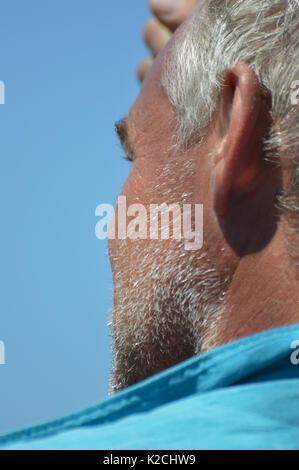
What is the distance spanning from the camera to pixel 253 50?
1.67 meters

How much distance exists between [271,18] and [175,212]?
0.47 m

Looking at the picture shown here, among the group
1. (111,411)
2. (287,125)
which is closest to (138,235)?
(287,125)

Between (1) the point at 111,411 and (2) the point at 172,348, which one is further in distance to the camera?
(2) the point at 172,348

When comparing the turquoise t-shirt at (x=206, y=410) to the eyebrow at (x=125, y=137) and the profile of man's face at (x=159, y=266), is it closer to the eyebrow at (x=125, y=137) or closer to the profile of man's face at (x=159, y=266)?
the profile of man's face at (x=159, y=266)

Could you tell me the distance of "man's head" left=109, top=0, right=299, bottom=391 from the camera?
1.61 metres

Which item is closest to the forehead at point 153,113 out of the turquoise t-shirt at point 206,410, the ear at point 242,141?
the ear at point 242,141

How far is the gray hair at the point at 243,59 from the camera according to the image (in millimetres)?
1632

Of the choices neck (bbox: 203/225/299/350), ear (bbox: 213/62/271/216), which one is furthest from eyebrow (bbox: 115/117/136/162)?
neck (bbox: 203/225/299/350)

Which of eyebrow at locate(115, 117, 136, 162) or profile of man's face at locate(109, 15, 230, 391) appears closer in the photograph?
profile of man's face at locate(109, 15, 230, 391)

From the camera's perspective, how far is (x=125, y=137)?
2127mm

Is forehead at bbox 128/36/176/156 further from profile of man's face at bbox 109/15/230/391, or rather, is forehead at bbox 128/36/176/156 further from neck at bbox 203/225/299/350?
neck at bbox 203/225/299/350

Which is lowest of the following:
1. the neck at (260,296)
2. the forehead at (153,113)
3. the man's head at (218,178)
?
the neck at (260,296)

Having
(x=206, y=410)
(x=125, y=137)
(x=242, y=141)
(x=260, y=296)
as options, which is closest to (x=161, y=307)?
(x=260, y=296)
